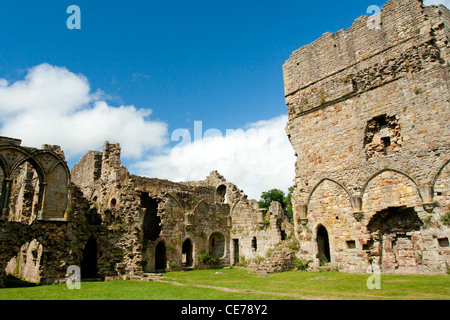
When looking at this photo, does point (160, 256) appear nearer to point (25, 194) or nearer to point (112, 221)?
point (112, 221)

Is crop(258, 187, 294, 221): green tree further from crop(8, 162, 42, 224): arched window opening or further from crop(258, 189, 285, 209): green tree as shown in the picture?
crop(8, 162, 42, 224): arched window opening

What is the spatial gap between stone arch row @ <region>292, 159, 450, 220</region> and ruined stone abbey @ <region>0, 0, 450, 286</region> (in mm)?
40

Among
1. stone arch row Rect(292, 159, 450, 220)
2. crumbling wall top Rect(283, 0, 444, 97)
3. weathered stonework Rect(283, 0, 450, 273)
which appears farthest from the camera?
crumbling wall top Rect(283, 0, 444, 97)

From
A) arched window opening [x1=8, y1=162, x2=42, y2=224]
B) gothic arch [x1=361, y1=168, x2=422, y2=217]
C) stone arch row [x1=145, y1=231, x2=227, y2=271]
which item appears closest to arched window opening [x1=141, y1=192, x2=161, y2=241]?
stone arch row [x1=145, y1=231, x2=227, y2=271]

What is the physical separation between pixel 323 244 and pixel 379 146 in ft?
17.4

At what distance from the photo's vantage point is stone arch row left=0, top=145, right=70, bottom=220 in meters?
13.0

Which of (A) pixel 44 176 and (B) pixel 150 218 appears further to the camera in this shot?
(B) pixel 150 218

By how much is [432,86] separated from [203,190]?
14.8 metres

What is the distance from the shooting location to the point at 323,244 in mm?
16406

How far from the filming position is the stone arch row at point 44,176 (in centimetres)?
1302

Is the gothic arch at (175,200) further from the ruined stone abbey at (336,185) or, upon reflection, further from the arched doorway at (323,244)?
the arched doorway at (323,244)

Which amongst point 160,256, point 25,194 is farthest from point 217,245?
point 25,194

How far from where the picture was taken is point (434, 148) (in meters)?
12.7
